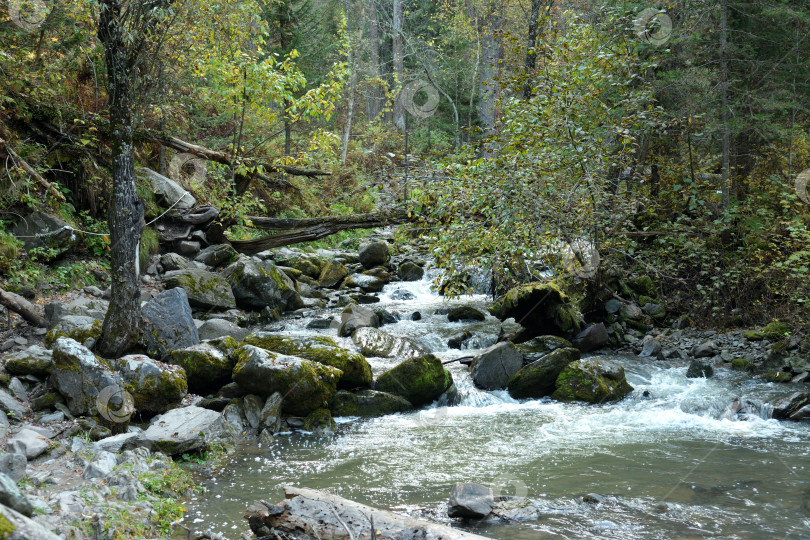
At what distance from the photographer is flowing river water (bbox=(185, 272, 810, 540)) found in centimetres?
516

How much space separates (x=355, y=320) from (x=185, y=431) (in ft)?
18.3

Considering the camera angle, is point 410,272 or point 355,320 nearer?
point 355,320

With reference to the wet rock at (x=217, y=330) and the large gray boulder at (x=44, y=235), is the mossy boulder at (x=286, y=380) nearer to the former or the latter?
the wet rock at (x=217, y=330)

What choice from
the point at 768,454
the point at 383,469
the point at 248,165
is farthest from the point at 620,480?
the point at 248,165

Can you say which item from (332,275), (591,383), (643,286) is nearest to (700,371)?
(591,383)

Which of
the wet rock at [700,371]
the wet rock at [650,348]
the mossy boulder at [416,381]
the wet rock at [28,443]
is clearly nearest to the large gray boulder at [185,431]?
the wet rock at [28,443]

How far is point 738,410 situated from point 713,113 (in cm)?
647

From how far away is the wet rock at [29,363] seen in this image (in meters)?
7.06

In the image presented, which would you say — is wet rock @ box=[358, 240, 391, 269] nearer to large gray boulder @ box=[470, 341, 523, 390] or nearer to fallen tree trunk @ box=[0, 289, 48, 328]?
large gray boulder @ box=[470, 341, 523, 390]

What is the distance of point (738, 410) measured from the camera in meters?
8.14

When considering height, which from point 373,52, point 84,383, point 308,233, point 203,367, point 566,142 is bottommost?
point 203,367

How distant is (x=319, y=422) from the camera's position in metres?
7.71

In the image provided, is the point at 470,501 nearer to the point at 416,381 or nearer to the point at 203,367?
the point at 416,381

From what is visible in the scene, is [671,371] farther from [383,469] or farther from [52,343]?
[52,343]
